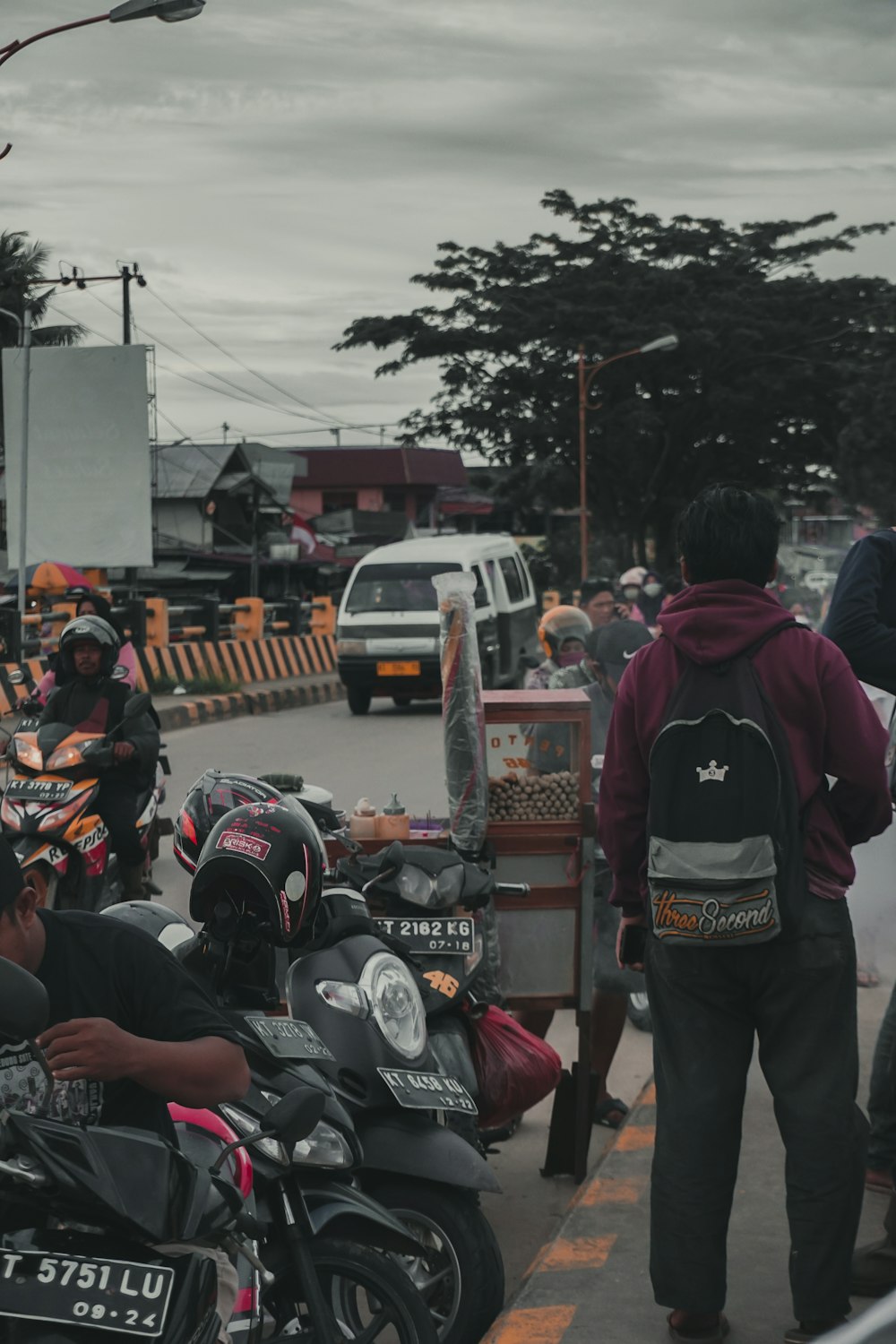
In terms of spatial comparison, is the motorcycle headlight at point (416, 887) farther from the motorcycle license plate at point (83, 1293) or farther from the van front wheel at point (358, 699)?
the van front wheel at point (358, 699)

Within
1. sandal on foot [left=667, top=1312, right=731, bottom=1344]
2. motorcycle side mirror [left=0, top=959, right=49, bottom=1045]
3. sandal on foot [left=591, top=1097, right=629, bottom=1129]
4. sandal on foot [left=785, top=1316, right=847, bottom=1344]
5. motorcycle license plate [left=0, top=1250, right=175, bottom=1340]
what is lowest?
sandal on foot [left=591, top=1097, right=629, bottom=1129]

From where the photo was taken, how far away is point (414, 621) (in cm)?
2014

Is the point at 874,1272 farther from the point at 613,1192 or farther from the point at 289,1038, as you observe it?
the point at 289,1038

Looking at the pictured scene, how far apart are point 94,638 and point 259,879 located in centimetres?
415

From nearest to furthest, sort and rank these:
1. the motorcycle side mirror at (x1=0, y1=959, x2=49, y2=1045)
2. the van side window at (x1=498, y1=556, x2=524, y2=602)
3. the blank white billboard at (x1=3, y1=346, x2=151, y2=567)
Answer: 1. the motorcycle side mirror at (x1=0, y1=959, x2=49, y2=1045)
2. the van side window at (x1=498, y1=556, x2=524, y2=602)
3. the blank white billboard at (x1=3, y1=346, x2=151, y2=567)

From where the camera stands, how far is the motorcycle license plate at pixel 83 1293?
7.06ft

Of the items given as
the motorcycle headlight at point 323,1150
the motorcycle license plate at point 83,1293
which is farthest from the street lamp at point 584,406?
the motorcycle license plate at point 83,1293

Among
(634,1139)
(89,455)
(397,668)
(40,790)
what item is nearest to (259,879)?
(634,1139)

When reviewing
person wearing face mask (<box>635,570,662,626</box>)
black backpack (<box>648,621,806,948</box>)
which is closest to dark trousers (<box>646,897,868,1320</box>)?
black backpack (<box>648,621,806,948</box>)

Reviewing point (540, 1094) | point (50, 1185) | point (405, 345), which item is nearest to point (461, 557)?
point (540, 1094)

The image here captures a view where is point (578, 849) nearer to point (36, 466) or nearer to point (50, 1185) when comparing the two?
point (50, 1185)

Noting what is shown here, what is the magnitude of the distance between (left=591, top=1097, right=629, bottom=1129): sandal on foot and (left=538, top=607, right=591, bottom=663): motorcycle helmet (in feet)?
9.63

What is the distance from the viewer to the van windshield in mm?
20641

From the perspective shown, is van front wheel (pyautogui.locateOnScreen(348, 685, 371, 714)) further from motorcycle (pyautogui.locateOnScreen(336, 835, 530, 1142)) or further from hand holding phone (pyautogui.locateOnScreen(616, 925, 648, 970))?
hand holding phone (pyautogui.locateOnScreen(616, 925, 648, 970))
